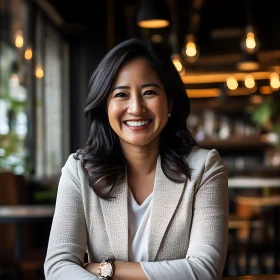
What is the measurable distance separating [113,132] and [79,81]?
7.20 metres

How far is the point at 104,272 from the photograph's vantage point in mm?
1902

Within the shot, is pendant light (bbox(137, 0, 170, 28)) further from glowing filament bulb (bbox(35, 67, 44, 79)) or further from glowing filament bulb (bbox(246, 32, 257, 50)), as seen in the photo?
glowing filament bulb (bbox(35, 67, 44, 79))

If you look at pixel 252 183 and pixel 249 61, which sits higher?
pixel 249 61

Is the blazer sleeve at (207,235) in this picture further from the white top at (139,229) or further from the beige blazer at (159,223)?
the white top at (139,229)

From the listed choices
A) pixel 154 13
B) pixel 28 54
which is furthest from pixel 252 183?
pixel 154 13

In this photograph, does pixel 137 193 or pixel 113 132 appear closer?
pixel 137 193

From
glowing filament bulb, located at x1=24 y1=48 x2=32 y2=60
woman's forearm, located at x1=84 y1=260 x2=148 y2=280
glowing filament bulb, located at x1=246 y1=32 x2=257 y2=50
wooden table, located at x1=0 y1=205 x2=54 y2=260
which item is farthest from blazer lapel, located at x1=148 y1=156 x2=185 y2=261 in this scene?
glowing filament bulb, located at x1=24 y1=48 x2=32 y2=60

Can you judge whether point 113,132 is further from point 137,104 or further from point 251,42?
point 251,42

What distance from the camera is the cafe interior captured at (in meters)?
6.23

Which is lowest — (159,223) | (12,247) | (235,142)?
(12,247)

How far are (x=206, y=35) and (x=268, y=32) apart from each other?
1.17 meters

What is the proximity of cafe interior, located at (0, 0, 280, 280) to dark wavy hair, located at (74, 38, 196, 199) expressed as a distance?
2787mm

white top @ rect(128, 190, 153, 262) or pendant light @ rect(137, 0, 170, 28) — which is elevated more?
pendant light @ rect(137, 0, 170, 28)

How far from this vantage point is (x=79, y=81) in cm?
934
